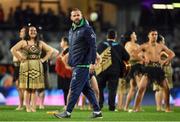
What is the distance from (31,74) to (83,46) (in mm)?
3639

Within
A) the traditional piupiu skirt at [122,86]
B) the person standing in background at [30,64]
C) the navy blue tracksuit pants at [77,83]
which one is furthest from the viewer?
the traditional piupiu skirt at [122,86]

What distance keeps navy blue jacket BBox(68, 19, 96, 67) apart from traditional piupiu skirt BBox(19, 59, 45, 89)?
132 inches

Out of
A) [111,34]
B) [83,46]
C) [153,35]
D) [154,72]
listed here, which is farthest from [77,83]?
[111,34]

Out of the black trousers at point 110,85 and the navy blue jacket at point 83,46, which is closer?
the navy blue jacket at point 83,46

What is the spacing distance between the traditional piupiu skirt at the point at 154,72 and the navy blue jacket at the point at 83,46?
397 centimetres

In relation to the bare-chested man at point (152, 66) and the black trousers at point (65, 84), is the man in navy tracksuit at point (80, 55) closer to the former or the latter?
the bare-chested man at point (152, 66)

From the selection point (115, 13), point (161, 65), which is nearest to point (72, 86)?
point (161, 65)

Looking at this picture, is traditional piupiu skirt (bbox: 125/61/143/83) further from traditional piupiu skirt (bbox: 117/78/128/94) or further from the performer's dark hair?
the performer's dark hair

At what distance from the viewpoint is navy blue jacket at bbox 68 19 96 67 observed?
14383mm

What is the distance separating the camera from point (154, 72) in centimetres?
1816

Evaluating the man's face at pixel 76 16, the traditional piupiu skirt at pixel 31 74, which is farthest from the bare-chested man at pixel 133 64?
the man's face at pixel 76 16

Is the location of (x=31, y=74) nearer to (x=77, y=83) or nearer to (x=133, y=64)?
(x=133, y=64)

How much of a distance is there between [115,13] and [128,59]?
1724cm

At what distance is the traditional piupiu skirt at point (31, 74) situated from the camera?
17719mm
